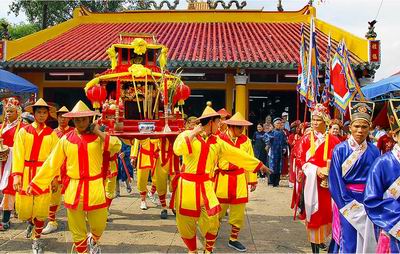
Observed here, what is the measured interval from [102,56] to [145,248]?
27.0 feet

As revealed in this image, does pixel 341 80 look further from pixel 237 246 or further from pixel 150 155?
pixel 150 155

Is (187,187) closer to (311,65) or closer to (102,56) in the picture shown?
(311,65)

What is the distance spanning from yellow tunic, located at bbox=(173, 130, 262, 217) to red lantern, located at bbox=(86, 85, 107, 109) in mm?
2195

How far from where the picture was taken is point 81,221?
173 inches

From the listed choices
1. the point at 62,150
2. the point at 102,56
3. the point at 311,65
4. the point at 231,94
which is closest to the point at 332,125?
the point at 311,65

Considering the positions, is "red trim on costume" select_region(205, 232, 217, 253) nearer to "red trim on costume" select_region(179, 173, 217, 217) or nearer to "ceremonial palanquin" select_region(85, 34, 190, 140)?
"red trim on costume" select_region(179, 173, 217, 217)

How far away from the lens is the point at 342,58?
219 inches

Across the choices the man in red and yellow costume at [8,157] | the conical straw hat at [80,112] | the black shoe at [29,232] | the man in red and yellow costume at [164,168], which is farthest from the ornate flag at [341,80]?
the man in red and yellow costume at [8,157]

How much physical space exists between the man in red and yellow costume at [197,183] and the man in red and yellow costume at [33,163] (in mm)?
1855

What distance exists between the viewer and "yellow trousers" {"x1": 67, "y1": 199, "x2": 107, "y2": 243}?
4.34 meters

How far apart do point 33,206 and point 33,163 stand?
2.01 feet

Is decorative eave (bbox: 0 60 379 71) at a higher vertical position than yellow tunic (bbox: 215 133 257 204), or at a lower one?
higher

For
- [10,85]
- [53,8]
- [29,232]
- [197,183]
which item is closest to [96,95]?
[29,232]

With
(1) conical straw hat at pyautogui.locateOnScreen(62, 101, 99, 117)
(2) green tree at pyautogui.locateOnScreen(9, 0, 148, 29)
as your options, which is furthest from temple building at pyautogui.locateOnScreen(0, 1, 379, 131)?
A: (2) green tree at pyautogui.locateOnScreen(9, 0, 148, 29)
